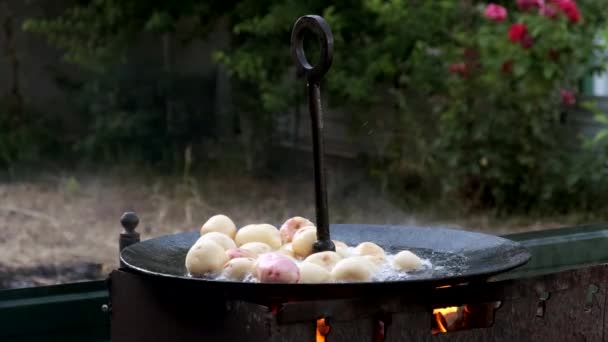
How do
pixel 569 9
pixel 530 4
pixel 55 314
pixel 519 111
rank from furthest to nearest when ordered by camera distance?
pixel 519 111, pixel 530 4, pixel 569 9, pixel 55 314

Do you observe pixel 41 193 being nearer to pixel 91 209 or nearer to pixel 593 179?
pixel 91 209

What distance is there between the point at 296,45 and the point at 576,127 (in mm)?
5609

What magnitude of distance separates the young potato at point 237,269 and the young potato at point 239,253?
70 millimetres

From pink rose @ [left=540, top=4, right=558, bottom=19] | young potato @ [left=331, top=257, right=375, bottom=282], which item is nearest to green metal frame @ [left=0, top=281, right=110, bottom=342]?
young potato @ [left=331, top=257, right=375, bottom=282]

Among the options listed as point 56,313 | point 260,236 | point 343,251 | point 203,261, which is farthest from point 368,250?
point 56,313

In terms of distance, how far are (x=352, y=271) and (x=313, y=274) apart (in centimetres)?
7

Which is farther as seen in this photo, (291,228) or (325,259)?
(291,228)

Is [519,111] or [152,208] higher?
[519,111]

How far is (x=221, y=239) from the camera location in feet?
7.64

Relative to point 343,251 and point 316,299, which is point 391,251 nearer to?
point 343,251

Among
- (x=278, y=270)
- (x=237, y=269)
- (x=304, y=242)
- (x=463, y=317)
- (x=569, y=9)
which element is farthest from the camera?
(x=569, y=9)

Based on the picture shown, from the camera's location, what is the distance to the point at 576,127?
7.71 metres

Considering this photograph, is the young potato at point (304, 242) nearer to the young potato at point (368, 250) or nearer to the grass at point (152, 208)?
the young potato at point (368, 250)

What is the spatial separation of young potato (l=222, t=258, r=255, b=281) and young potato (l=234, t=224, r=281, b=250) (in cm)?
27
